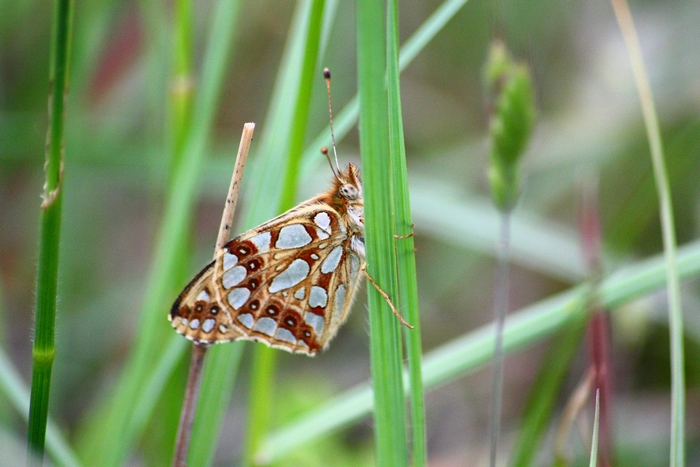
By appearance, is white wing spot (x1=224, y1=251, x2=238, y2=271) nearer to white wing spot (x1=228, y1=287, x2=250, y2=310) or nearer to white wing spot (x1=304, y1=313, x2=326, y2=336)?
white wing spot (x1=228, y1=287, x2=250, y2=310)

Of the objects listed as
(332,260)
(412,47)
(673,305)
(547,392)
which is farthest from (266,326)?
(673,305)

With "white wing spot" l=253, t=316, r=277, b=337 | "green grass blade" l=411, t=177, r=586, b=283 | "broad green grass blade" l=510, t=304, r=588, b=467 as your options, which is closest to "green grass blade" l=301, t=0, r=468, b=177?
"white wing spot" l=253, t=316, r=277, b=337

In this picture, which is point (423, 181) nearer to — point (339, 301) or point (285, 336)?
point (339, 301)

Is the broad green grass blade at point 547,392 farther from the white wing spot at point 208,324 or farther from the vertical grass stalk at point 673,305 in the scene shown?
the white wing spot at point 208,324

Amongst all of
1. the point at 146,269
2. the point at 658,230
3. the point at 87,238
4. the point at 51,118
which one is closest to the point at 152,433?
the point at 87,238


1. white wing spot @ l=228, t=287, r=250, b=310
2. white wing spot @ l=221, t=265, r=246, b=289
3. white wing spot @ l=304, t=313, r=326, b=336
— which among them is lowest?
white wing spot @ l=228, t=287, r=250, b=310

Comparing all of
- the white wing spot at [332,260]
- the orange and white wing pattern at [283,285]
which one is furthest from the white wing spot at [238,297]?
the white wing spot at [332,260]

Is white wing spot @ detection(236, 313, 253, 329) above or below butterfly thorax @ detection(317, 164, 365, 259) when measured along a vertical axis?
below
